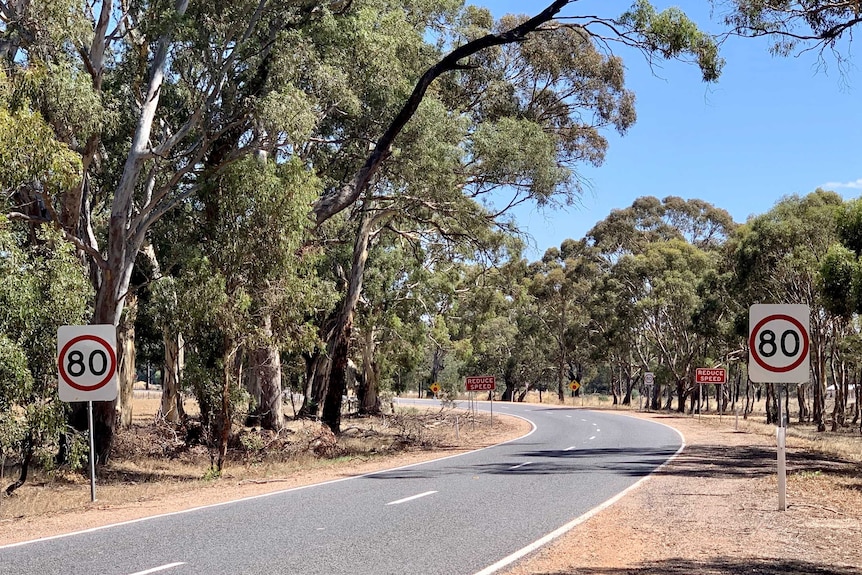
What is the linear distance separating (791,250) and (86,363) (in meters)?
31.8

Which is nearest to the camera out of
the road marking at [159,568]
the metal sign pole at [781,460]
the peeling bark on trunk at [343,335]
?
the road marking at [159,568]

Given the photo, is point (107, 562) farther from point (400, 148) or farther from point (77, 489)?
point (400, 148)

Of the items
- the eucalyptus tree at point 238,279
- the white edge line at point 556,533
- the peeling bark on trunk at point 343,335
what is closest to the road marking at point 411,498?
the white edge line at point 556,533

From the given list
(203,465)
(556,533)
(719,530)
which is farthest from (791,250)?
(556,533)

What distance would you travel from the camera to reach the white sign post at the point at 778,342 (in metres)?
10.5

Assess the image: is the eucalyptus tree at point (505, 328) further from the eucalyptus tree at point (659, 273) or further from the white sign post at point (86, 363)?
the white sign post at point (86, 363)

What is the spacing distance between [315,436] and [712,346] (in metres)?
42.4

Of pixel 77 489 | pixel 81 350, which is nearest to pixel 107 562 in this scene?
pixel 81 350

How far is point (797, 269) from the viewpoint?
119 ft

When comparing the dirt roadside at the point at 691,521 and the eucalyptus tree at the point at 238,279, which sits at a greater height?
the eucalyptus tree at the point at 238,279

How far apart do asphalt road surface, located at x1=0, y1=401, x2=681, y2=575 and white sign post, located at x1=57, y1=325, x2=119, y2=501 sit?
2.46 meters

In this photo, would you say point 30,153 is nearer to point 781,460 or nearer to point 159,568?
point 159,568

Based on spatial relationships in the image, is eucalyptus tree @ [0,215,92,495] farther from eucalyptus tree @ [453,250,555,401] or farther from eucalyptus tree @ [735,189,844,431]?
eucalyptus tree @ [735,189,844,431]

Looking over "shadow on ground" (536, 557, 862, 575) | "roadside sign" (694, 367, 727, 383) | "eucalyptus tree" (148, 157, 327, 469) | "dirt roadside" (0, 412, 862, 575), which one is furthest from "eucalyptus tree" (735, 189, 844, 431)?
"shadow on ground" (536, 557, 862, 575)
